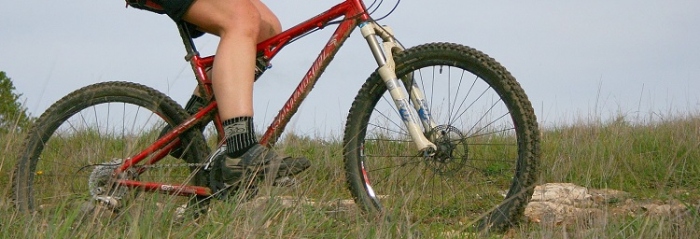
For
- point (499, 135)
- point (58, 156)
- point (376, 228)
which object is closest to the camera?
point (376, 228)

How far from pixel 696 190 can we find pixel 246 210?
3.34 m

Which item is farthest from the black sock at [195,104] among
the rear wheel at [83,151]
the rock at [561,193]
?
the rock at [561,193]

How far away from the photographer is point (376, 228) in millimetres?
3174

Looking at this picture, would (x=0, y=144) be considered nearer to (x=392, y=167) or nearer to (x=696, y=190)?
(x=392, y=167)

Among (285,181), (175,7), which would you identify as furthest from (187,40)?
(285,181)

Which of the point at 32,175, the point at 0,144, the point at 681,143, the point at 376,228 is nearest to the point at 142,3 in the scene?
→ the point at 32,175

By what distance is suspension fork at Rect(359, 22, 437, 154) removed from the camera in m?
4.07

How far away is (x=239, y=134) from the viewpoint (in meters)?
3.97

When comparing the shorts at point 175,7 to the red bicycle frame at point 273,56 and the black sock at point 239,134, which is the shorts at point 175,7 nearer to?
the red bicycle frame at point 273,56

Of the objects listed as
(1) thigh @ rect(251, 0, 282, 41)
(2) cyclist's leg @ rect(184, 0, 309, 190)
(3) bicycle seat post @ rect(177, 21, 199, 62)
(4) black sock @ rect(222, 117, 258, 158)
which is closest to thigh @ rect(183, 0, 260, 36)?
(2) cyclist's leg @ rect(184, 0, 309, 190)

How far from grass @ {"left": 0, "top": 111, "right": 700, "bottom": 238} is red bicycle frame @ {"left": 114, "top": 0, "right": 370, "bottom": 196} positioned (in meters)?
0.14

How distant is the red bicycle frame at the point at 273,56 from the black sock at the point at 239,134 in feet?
0.92

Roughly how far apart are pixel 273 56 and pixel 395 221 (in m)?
1.28

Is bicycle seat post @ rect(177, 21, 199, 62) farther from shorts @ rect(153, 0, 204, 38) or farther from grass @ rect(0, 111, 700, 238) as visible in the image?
grass @ rect(0, 111, 700, 238)
